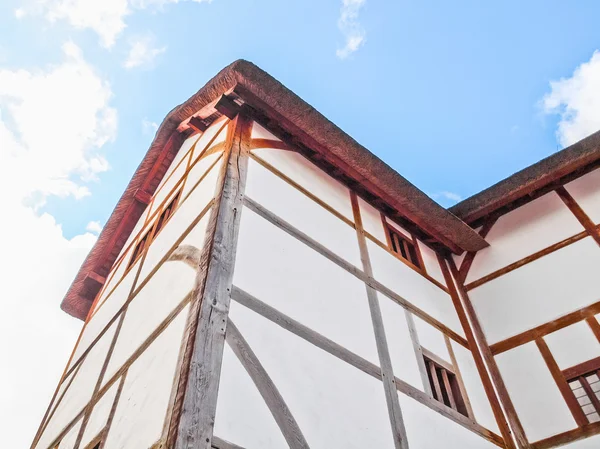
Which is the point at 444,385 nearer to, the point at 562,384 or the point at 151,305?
the point at 562,384

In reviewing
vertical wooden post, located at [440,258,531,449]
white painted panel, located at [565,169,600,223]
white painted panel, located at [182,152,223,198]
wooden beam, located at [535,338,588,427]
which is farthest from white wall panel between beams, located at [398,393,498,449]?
white painted panel, located at [565,169,600,223]

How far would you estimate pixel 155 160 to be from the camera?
7.67 metres

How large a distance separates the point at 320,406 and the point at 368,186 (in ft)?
12.3

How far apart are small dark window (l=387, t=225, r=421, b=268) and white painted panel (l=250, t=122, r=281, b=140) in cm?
211

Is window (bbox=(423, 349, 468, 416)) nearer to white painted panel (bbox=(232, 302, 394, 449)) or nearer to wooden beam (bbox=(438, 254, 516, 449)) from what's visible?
wooden beam (bbox=(438, 254, 516, 449))

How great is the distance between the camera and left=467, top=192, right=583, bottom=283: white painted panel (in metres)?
6.57

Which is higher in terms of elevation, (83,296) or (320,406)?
(83,296)

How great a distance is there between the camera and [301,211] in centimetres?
531

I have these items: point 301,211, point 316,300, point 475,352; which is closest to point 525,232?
point 475,352

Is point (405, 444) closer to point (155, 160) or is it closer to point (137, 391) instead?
point (137, 391)

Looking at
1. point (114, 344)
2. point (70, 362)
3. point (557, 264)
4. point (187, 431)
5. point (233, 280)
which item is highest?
point (557, 264)

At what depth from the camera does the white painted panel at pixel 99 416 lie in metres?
3.90

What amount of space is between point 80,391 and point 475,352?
14.7ft

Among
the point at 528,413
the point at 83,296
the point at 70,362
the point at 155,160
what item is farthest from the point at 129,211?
the point at 528,413
